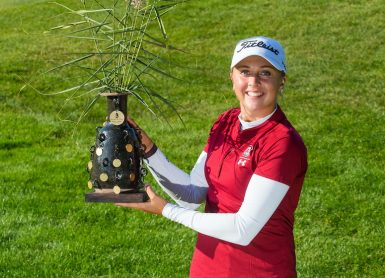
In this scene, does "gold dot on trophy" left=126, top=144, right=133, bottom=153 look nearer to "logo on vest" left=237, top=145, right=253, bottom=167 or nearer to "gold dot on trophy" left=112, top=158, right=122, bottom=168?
"gold dot on trophy" left=112, top=158, right=122, bottom=168

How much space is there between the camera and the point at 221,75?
18.2 m

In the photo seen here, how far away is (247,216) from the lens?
3.62m

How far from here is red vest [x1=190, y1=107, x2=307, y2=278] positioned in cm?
367

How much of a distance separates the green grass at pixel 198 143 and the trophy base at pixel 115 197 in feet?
2.39

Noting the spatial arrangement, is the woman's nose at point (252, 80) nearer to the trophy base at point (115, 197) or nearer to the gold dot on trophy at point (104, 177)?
the trophy base at point (115, 197)

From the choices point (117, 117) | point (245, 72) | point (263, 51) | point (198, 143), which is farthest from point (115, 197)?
point (198, 143)

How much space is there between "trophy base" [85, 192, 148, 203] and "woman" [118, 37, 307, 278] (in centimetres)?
5

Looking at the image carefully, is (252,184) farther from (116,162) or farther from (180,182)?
(180,182)

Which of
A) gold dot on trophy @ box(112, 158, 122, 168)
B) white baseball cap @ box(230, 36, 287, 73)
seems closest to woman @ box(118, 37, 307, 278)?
white baseball cap @ box(230, 36, 287, 73)

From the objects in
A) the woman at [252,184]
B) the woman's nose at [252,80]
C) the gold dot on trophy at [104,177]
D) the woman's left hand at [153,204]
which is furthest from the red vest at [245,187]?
the gold dot on trophy at [104,177]

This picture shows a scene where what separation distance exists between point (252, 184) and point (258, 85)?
20.4 inches

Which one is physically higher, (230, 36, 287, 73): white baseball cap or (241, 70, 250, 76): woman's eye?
(230, 36, 287, 73): white baseball cap

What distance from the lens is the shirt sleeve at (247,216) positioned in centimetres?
359

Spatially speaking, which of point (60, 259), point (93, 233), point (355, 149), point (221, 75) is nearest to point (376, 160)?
point (355, 149)
